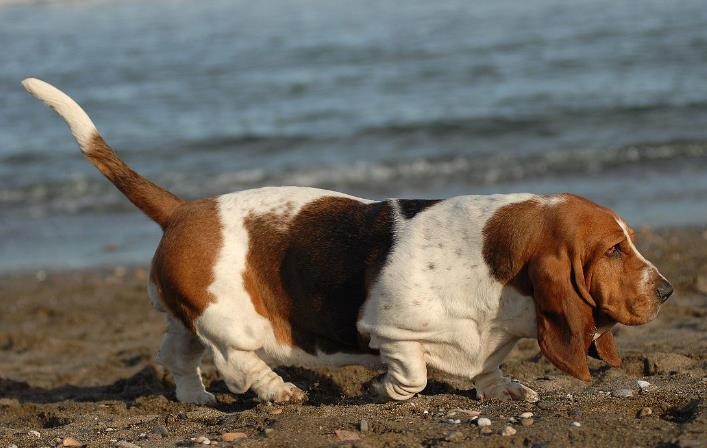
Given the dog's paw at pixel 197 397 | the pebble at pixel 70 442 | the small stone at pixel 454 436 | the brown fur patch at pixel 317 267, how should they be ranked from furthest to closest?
the dog's paw at pixel 197 397
the brown fur patch at pixel 317 267
the pebble at pixel 70 442
the small stone at pixel 454 436

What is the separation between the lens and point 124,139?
15.6 m

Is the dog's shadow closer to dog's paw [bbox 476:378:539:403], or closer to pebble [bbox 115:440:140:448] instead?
dog's paw [bbox 476:378:539:403]

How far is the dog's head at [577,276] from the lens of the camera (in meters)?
4.81

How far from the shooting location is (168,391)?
20.9 feet

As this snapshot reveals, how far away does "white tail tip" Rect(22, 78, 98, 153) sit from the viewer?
5.85m

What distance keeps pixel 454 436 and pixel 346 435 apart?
48 cm

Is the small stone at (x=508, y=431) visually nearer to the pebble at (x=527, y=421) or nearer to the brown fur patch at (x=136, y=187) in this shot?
the pebble at (x=527, y=421)

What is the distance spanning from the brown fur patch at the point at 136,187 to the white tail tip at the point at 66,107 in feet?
0.16

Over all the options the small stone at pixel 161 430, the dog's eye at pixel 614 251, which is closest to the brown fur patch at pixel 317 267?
the small stone at pixel 161 430

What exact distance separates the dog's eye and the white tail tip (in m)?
2.79

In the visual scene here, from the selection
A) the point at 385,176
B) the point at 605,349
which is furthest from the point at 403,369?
the point at 385,176

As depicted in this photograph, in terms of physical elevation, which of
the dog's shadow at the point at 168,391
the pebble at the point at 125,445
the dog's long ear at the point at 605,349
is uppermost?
the dog's long ear at the point at 605,349

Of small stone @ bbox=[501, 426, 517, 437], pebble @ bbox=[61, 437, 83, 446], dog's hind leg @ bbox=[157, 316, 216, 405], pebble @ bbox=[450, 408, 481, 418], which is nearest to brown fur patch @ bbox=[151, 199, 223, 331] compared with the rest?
dog's hind leg @ bbox=[157, 316, 216, 405]

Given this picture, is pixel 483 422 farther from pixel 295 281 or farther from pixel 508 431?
pixel 295 281
